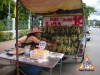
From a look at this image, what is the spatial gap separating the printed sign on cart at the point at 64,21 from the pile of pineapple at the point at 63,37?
250 mm

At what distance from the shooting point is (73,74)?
8000 millimetres

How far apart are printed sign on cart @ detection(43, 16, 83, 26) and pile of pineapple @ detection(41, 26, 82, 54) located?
0.82 feet

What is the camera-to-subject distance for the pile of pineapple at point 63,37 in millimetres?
8883

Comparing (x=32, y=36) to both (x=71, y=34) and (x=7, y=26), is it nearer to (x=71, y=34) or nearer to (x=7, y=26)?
(x=71, y=34)

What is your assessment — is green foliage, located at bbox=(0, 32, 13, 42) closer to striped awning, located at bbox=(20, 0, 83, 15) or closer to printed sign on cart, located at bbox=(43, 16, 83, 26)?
printed sign on cart, located at bbox=(43, 16, 83, 26)

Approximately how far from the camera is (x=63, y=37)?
905 cm

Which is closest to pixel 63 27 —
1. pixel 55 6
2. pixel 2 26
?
pixel 55 6

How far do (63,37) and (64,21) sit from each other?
103 cm

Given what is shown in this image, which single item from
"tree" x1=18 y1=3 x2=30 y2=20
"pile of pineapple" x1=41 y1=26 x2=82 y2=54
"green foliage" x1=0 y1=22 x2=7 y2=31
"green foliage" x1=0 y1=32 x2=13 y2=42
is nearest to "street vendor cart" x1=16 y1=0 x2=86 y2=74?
"pile of pineapple" x1=41 y1=26 x2=82 y2=54

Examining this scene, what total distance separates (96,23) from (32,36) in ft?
492

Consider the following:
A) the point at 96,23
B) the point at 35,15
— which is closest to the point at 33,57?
the point at 35,15

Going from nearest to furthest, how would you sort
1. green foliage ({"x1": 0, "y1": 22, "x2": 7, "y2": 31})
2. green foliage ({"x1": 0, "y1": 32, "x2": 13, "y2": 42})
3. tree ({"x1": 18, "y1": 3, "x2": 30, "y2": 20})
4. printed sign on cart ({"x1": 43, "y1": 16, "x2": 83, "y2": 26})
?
1. printed sign on cart ({"x1": 43, "y1": 16, "x2": 83, "y2": 26})
2. tree ({"x1": 18, "y1": 3, "x2": 30, "y2": 20})
3. green foliage ({"x1": 0, "y1": 32, "x2": 13, "y2": 42})
4. green foliage ({"x1": 0, "y1": 22, "x2": 7, "y2": 31})

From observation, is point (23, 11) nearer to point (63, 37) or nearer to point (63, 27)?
point (63, 27)

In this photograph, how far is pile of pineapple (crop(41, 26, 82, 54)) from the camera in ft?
29.1
